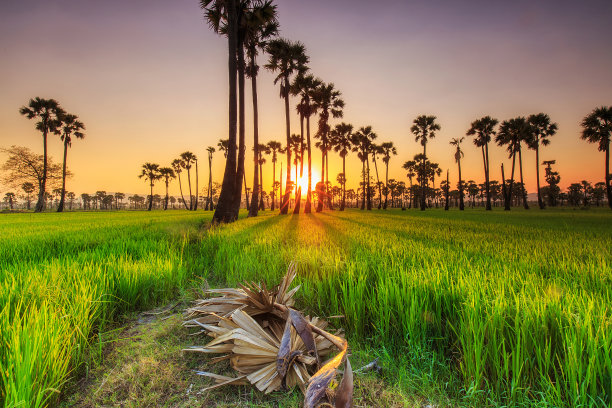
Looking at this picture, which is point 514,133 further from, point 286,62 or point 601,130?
point 286,62

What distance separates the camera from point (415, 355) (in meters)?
1.50

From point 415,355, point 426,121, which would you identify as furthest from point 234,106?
point 426,121

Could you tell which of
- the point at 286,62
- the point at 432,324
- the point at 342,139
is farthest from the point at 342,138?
the point at 432,324

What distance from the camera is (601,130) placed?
110 feet

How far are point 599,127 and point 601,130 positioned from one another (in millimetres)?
522

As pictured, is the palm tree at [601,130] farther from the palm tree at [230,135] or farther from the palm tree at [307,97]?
the palm tree at [230,135]

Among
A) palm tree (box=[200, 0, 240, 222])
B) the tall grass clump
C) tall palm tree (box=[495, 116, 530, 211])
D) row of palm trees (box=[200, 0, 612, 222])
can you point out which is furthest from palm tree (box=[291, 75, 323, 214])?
tall palm tree (box=[495, 116, 530, 211])

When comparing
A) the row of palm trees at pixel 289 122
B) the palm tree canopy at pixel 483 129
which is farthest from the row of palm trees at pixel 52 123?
the palm tree canopy at pixel 483 129

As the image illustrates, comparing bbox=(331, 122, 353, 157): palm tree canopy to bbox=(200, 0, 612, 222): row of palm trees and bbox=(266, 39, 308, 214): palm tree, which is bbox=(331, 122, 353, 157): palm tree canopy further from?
bbox=(266, 39, 308, 214): palm tree

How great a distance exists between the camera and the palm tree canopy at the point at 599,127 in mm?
32938

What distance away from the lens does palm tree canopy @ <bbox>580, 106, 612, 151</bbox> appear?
32938 millimetres

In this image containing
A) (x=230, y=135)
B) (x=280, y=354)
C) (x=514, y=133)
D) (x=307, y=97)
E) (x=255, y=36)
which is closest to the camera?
(x=280, y=354)

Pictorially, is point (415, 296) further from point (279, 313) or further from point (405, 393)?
point (279, 313)

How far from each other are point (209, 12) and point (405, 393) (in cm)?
1706
